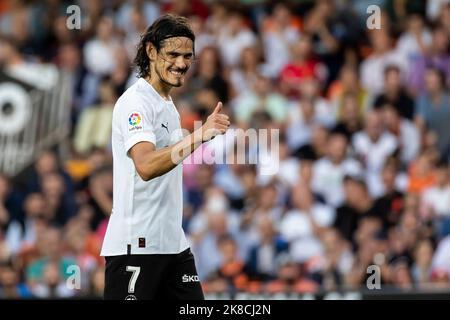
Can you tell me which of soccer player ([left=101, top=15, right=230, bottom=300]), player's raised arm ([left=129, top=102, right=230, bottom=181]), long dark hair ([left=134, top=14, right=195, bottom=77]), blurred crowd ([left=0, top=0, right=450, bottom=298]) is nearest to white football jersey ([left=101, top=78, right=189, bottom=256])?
soccer player ([left=101, top=15, right=230, bottom=300])

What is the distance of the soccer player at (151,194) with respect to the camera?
687 cm

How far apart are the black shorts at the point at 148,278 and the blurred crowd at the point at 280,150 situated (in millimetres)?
4113

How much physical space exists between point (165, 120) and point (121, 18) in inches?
362

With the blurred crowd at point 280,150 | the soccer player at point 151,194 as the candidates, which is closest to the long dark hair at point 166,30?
the soccer player at point 151,194

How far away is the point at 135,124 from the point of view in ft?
22.3

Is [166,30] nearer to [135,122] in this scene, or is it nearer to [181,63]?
[181,63]

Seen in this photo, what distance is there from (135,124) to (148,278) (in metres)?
0.85

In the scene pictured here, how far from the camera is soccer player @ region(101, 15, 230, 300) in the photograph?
6867 millimetres

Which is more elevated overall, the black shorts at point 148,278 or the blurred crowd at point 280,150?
the blurred crowd at point 280,150

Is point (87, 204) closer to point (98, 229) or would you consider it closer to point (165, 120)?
point (98, 229)

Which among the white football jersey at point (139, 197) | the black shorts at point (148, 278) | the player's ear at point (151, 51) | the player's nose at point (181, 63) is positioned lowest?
the black shorts at point (148, 278)

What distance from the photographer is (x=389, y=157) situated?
43.5 feet

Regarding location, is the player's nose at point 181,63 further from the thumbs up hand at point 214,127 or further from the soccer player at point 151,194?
the thumbs up hand at point 214,127

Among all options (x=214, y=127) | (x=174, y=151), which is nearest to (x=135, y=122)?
(x=174, y=151)
